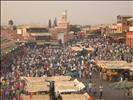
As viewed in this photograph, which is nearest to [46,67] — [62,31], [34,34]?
[34,34]

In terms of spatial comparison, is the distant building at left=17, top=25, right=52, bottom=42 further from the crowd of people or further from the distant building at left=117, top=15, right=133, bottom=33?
the crowd of people

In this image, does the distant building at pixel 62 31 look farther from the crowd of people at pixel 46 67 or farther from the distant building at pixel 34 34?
the crowd of people at pixel 46 67

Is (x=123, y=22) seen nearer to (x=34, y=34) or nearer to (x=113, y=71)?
(x=34, y=34)

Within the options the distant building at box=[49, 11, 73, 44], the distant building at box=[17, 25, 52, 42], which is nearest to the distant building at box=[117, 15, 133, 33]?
the distant building at box=[49, 11, 73, 44]

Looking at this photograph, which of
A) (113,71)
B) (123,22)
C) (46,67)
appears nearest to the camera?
(113,71)

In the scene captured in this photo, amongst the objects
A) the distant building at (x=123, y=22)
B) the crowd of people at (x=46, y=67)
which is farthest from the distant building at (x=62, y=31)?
the crowd of people at (x=46, y=67)

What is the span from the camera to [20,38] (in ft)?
228

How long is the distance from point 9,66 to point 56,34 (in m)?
38.7

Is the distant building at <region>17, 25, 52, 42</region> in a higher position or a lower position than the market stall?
lower

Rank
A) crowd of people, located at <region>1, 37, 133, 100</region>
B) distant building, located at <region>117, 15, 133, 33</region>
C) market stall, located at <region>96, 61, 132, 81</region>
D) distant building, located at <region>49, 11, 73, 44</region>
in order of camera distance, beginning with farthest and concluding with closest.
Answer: distant building, located at <region>49, 11, 73, 44</region> < distant building, located at <region>117, 15, 133, 33</region> < market stall, located at <region>96, 61, 132, 81</region> < crowd of people, located at <region>1, 37, 133, 100</region>

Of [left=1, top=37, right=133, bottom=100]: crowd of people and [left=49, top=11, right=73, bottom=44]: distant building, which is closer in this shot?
[left=1, top=37, right=133, bottom=100]: crowd of people

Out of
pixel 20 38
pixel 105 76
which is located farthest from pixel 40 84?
pixel 20 38

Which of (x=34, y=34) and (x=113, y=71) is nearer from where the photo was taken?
(x=113, y=71)

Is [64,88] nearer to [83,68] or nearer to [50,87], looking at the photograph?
[50,87]
